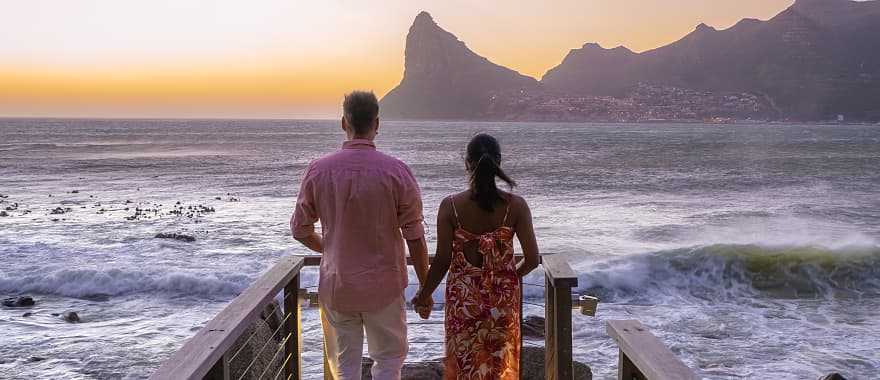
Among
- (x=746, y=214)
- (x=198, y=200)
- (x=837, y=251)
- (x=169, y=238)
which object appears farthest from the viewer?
(x=198, y=200)

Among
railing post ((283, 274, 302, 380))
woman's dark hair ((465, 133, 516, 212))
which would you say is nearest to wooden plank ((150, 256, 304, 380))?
railing post ((283, 274, 302, 380))

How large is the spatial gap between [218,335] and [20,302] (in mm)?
10922

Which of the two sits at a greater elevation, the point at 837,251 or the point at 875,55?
the point at 875,55

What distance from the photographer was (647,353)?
7.60ft

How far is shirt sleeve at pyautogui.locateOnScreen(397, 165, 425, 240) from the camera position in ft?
10.1

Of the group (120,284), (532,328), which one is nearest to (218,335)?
(532,328)

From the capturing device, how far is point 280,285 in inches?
137

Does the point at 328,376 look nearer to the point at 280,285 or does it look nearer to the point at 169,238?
the point at 280,285

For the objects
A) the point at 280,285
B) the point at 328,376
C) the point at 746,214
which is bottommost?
the point at 746,214

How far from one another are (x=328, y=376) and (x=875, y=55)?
709 feet

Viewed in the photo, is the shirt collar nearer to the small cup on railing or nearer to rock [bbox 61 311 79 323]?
the small cup on railing

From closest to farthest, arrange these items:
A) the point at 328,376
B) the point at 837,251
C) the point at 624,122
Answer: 1. the point at 328,376
2. the point at 837,251
3. the point at 624,122

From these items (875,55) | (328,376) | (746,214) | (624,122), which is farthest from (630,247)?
(875,55)

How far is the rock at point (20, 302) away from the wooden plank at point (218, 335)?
9.92 m
